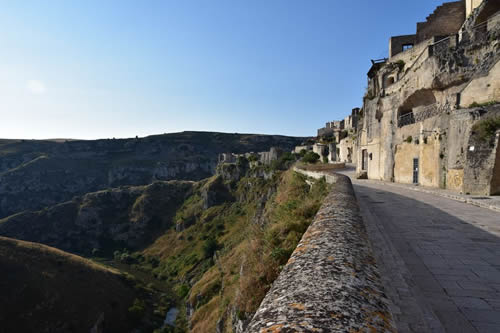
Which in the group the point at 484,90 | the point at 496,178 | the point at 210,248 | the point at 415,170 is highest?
the point at 484,90

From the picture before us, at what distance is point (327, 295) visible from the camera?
1.87 meters

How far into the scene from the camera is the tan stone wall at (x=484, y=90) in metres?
13.5

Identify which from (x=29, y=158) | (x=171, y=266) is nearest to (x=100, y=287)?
(x=171, y=266)

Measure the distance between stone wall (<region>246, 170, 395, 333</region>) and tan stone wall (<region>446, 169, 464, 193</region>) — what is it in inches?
561

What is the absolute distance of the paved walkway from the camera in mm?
2922

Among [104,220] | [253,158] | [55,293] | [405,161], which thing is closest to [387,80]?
[405,161]

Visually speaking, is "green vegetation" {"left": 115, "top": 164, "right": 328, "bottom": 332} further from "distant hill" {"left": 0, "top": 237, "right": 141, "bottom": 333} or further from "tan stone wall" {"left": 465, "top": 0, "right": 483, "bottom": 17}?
"tan stone wall" {"left": 465, "top": 0, "right": 483, "bottom": 17}

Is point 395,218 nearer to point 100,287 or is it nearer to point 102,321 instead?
point 102,321

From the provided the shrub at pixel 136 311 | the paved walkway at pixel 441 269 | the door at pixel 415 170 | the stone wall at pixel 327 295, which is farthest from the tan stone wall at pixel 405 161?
the shrub at pixel 136 311

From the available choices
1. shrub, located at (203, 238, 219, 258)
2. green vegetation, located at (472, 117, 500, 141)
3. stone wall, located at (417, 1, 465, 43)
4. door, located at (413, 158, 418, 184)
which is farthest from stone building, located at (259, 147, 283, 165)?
green vegetation, located at (472, 117, 500, 141)

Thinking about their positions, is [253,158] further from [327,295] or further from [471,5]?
[327,295]

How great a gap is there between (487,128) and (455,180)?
3.21m

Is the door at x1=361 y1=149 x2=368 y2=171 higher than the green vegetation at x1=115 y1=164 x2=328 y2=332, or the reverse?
the door at x1=361 y1=149 x2=368 y2=171

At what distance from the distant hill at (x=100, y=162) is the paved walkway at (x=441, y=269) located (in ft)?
492
